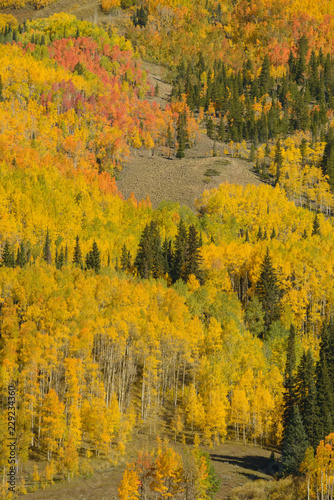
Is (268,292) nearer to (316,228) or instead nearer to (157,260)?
(157,260)

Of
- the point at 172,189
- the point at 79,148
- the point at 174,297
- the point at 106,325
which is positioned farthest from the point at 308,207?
the point at 106,325

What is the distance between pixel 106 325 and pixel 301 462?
1302 inches

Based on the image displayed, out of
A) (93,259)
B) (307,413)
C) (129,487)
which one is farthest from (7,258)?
(129,487)

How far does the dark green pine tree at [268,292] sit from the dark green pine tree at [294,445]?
145 feet

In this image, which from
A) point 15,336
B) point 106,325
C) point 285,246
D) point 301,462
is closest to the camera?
point 301,462

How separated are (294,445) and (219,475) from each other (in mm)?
8371

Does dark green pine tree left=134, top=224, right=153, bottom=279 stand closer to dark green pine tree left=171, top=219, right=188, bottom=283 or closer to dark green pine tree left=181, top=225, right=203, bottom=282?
dark green pine tree left=171, top=219, right=188, bottom=283

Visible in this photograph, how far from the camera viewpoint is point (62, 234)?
145m

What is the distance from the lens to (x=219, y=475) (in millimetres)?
66812

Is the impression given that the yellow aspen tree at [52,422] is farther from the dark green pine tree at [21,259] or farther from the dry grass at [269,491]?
the dark green pine tree at [21,259]

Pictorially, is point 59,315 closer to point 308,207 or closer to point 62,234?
point 62,234

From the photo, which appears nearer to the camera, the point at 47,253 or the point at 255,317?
the point at 255,317

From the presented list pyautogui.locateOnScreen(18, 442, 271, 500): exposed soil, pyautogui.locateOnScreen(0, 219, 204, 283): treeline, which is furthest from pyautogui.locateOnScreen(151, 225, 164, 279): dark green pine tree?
pyautogui.locateOnScreen(18, 442, 271, 500): exposed soil

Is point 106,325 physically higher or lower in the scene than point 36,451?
higher
